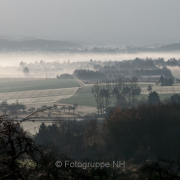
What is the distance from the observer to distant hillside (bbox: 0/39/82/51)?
67.6 m

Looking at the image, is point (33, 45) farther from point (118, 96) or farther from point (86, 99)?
point (118, 96)

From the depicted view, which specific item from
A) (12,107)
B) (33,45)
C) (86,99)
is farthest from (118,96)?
(33,45)

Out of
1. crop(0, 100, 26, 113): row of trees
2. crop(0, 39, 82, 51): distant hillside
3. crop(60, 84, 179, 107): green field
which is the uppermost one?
crop(0, 39, 82, 51): distant hillside

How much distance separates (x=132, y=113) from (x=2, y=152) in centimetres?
923

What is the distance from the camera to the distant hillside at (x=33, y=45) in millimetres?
67637

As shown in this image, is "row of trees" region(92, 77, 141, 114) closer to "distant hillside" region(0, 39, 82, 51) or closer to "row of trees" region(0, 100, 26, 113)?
"row of trees" region(0, 100, 26, 113)

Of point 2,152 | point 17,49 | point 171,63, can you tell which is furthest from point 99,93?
point 17,49

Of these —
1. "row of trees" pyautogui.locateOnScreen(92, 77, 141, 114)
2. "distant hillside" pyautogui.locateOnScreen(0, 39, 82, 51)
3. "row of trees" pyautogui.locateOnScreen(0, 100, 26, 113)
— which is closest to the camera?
"row of trees" pyautogui.locateOnScreen(0, 100, 26, 113)

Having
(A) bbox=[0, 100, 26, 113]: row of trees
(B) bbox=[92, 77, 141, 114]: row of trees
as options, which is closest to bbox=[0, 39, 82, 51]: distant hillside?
(B) bbox=[92, 77, 141, 114]: row of trees

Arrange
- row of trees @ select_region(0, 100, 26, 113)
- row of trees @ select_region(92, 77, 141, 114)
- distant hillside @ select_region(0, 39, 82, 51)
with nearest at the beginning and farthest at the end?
1. row of trees @ select_region(0, 100, 26, 113)
2. row of trees @ select_region(92, 77, 141, 114)
3. distant hillside @ select_region(0, 39, 82, 51)

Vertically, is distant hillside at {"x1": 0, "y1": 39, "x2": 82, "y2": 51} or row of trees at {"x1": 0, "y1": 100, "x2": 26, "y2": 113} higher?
distant hillside at {"x1": 0, "y1": 39, "x2": 82, "y2": 51}

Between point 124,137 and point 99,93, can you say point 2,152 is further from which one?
point 99,93

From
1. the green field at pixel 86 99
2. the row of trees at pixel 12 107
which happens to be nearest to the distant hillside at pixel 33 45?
the green field at pixel 86 99

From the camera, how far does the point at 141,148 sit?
8172mm
